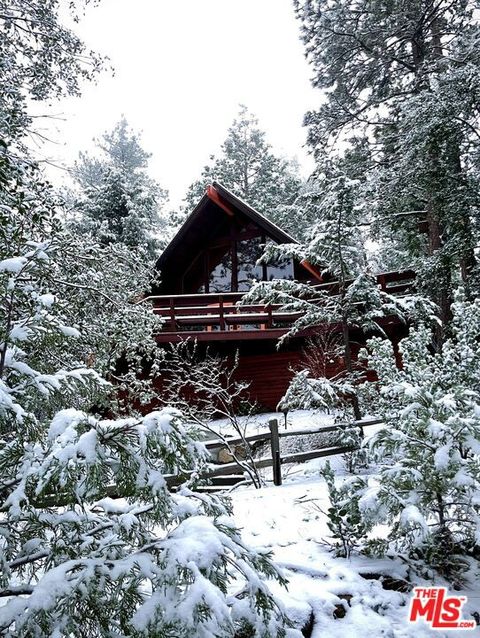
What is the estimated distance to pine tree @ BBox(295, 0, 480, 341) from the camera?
939 centimetres

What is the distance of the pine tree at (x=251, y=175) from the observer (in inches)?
917

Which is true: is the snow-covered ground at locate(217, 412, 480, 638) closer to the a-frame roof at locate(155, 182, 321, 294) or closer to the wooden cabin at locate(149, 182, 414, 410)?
the wooden cabin at locate(149, 182, 414, 410)

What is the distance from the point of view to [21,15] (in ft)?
20.1

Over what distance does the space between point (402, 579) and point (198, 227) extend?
13895 mm

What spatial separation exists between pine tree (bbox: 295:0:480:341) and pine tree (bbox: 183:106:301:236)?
8715 mm

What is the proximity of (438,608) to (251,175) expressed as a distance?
26160mm

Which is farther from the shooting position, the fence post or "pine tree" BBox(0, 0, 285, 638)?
the fence post

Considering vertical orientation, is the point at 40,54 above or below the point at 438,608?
above

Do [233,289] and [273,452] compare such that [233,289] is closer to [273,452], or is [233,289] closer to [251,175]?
[273,452]

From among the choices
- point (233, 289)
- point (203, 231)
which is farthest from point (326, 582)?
point (203, 231)

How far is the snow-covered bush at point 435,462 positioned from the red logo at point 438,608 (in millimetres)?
264

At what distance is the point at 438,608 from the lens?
3277 mm

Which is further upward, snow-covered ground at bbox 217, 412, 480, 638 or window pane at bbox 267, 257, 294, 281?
window pane at bbox 267, 257, 294, 281

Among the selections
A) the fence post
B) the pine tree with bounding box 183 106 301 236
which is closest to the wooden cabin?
the fence post
